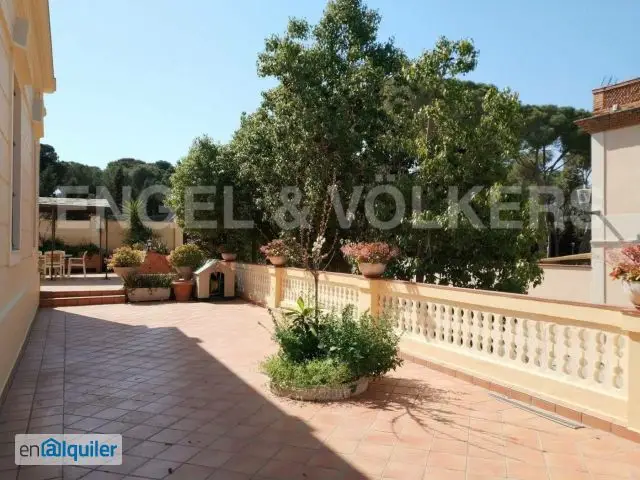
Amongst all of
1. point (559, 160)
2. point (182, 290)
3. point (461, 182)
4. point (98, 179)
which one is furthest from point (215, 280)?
point (98, 179)

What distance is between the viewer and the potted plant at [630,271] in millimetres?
3464

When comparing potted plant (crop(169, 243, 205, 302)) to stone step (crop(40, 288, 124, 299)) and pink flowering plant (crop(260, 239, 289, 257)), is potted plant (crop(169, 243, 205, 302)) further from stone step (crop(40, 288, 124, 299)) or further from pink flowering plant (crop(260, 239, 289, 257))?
pink flowering plant (crop(260, 239, 289, 257))

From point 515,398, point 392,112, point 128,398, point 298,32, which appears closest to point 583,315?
point 515,398

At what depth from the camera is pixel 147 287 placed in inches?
449

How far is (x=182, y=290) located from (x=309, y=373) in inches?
311

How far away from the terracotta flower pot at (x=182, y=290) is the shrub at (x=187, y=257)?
0.65 m

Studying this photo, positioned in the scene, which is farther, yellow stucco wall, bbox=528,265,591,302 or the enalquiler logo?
yellow stucco wall, bbox=528,265,591,302

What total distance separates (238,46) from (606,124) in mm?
11516

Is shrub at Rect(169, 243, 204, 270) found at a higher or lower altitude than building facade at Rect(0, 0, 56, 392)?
lower

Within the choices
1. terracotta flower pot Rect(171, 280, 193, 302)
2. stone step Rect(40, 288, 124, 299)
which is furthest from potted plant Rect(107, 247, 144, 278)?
terracotta flower pot Rect(171, 280, 193, 302)

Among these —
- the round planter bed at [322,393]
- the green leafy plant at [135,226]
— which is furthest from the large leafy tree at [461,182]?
the green leafy plant at [135,226]

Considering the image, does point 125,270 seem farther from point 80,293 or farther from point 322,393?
point 322,393

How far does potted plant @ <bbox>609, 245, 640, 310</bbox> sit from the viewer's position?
3464 millimetres

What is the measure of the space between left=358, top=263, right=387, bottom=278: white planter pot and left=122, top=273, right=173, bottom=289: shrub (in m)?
6.73
